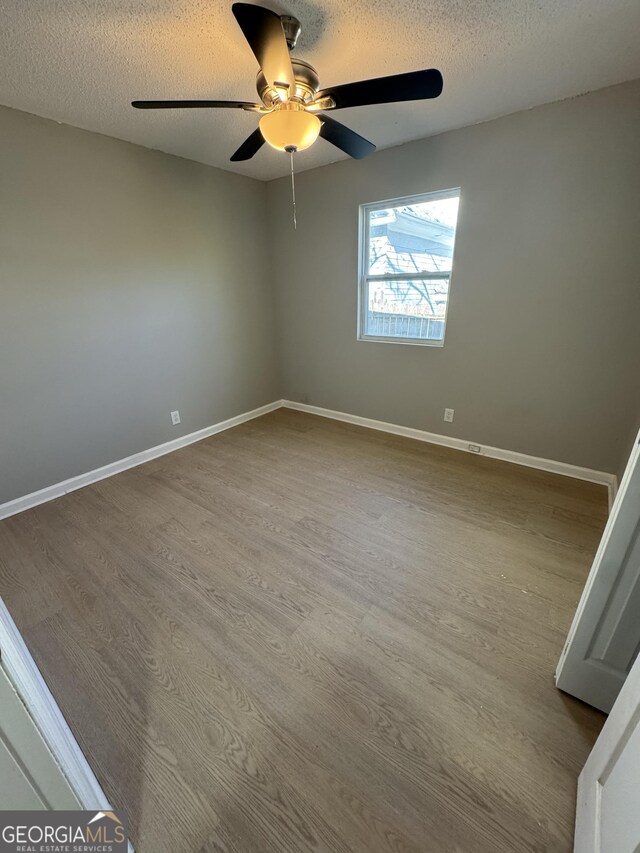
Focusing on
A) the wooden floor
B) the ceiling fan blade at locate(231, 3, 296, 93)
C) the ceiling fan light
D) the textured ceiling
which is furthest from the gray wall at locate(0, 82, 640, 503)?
the ceiling fan blade at locate(231, 3, 296, 93)

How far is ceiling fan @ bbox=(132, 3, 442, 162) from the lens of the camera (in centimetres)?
119

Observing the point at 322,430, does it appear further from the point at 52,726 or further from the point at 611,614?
the point at 52,726

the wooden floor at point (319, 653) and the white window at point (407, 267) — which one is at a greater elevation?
the white window at point (407, 267)

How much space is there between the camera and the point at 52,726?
91cm

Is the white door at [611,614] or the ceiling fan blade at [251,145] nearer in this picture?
the white door at [611,614]

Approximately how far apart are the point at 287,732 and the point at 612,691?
3.59 feet

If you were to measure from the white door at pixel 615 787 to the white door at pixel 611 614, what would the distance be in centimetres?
29

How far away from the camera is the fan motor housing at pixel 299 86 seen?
4.69ft

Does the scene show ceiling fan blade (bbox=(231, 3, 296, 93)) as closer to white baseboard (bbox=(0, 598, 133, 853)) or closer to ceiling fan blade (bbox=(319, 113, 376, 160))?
ceiling fan blade (bbox=(319, 113, 376, 160))

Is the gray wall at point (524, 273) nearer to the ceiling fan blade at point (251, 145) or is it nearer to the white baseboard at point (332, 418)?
the white baseboard at point (332, 418)

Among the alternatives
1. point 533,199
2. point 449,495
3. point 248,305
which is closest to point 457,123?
point 533,199

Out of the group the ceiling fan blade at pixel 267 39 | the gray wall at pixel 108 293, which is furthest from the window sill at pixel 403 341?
the ceiling fan blade at pixel 267 39

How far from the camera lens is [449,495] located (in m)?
2.39

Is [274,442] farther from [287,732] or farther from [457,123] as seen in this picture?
[457,123]
